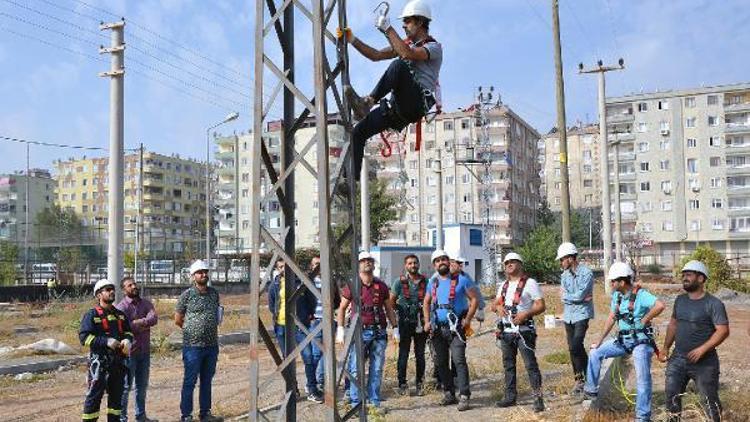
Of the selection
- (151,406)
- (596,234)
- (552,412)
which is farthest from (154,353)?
(596,234)

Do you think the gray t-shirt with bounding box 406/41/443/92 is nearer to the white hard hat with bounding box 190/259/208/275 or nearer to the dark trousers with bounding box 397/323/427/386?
the white hard hat with bounding box 190/259/208/275

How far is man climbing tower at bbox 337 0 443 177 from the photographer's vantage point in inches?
208

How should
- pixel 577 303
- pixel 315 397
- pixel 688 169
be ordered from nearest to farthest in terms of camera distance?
pixel 577 303 → pixel 315 397 → pixel 688 169

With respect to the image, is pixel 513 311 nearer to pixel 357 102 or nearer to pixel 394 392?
pixel 394 392

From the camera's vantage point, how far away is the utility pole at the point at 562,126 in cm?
1697

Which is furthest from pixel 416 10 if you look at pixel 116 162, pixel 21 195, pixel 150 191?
pixel 21 195

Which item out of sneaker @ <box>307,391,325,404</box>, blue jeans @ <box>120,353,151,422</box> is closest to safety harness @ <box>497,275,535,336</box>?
sneaker @ <box>307,391,325,404</box>

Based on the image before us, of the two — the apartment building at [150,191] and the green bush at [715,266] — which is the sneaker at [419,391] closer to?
the green bush at [715,266]

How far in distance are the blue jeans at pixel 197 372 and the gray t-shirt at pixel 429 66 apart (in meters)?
4.87

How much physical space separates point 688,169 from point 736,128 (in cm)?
624

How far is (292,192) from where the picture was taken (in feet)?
19.8

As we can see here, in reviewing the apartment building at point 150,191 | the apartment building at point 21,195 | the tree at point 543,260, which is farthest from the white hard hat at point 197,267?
the apartment building at point 21,195

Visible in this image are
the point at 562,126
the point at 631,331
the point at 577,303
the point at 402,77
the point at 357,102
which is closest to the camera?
the point at 402,77

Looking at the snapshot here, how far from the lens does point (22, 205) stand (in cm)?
11706
